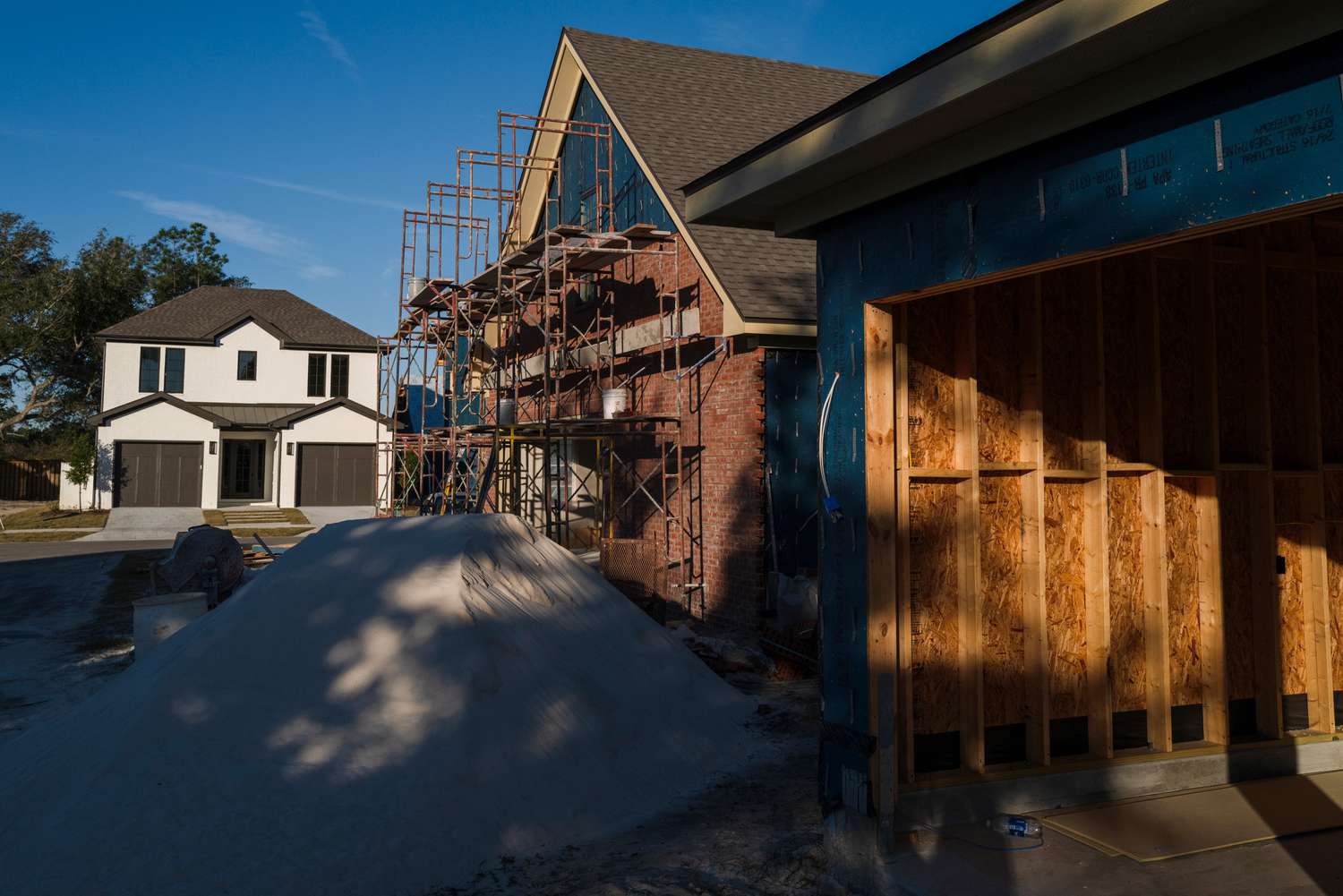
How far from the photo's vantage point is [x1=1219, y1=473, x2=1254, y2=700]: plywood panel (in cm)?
737

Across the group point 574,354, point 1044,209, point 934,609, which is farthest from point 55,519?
point 1044,209

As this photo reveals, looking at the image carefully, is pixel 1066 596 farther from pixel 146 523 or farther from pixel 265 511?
pixel 146 523

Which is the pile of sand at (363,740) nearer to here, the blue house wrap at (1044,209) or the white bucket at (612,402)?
the blue house wrap at (1044,209)

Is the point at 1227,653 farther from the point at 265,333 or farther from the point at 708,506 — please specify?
the point at 265,333

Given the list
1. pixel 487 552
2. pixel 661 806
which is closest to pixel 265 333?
pixel 487 552

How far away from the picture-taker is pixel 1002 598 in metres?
6.71

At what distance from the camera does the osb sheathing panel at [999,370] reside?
22.2 ft

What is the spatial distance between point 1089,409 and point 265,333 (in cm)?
3798

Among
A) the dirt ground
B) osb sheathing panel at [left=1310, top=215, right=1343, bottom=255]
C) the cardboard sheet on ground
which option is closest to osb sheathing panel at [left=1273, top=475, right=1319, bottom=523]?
osb sheathing panel at [left=1310, top=215, right=1343, bottom=255]

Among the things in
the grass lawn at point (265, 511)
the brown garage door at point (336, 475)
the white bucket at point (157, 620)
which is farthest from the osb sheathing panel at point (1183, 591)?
the brown garage door at point (336, 475)

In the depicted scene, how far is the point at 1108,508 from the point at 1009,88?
3.84 m

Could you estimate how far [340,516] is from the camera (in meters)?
35.7

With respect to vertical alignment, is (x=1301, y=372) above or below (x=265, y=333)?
below

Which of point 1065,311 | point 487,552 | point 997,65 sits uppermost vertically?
point 997,65
